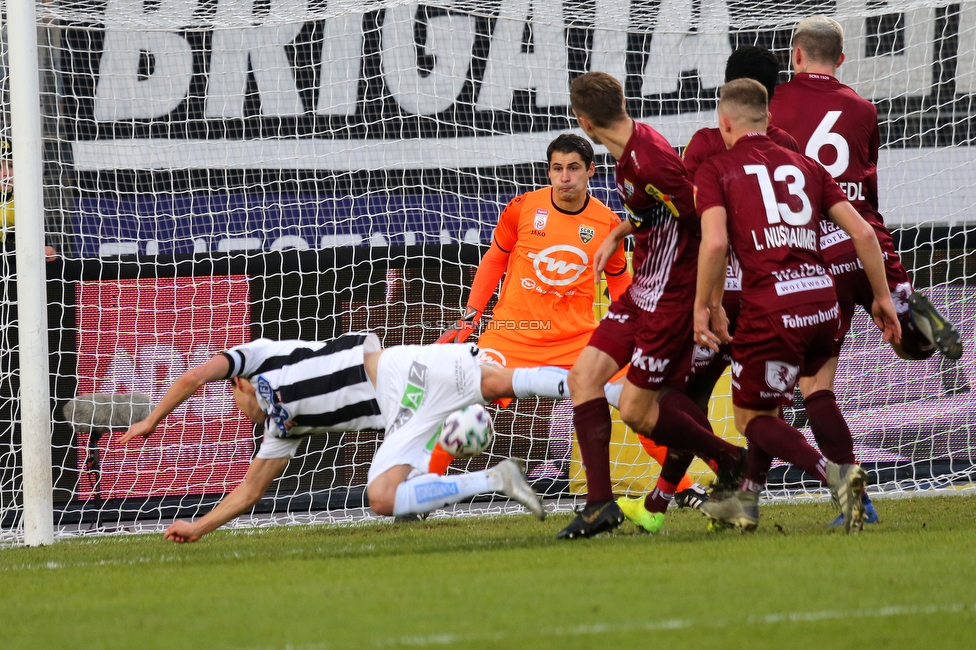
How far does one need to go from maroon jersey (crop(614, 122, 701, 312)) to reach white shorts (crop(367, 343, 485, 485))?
0.84m

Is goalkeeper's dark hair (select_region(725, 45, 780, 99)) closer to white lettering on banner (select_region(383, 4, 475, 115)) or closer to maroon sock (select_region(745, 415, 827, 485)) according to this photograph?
maroon sock (select_region(745, 415, 827, 485))

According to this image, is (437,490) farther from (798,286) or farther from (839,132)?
(839,132)

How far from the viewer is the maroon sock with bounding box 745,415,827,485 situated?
489 cm

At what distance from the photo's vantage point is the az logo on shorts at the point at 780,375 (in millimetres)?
4824

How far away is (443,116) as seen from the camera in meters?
9.17

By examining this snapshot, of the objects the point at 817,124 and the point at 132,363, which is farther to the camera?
the point at 132,363

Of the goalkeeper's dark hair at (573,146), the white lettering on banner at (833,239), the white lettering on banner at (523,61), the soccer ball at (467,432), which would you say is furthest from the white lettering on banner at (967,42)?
the soccer ball at (467,432)

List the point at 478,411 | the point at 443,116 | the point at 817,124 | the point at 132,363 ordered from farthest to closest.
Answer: the point at 443,116 → the point at 132,363 → the point at 817,124 → the point at 478,411

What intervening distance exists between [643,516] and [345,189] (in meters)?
4.42

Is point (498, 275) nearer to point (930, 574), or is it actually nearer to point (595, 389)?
point (595, 389)

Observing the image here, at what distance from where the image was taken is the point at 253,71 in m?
9.02

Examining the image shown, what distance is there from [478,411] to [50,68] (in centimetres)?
477

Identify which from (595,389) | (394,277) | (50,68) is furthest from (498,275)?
(50,68)

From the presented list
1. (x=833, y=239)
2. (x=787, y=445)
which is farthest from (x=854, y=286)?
(x=787, y=445)
